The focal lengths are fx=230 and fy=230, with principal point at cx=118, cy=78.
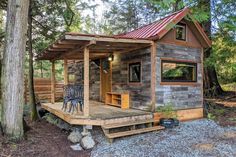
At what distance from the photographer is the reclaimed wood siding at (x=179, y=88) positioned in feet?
26.0

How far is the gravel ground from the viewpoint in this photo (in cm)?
531

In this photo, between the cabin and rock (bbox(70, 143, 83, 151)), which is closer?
rock (bbox(70, 143, 83, 151))

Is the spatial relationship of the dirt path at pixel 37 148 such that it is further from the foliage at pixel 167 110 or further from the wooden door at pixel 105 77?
the wooden door at pixel 105 77

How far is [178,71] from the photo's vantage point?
28.3 feet

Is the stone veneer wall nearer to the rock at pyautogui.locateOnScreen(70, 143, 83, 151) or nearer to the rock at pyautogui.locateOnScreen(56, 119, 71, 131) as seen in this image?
the rock at pyautogui.locateOnScreen(56, 119, 71, 131)

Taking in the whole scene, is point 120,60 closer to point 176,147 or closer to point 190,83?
point 190,83

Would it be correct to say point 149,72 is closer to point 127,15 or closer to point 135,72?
point 135,72

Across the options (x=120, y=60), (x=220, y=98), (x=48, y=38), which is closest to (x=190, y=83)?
(x=120, y=60)

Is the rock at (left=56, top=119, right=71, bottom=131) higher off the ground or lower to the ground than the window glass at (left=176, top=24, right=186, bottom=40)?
lower

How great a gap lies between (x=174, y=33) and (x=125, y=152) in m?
4.96

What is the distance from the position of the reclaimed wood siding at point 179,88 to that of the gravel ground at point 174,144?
1.18 meters

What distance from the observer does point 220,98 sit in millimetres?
13547

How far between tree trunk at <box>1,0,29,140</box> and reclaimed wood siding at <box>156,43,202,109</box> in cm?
439

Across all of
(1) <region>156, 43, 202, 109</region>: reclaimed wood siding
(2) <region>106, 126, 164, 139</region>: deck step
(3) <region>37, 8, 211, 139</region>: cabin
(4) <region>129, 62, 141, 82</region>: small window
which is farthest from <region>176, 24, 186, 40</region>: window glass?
(2) <region>106, 126, 164, 139</region>: deck step
